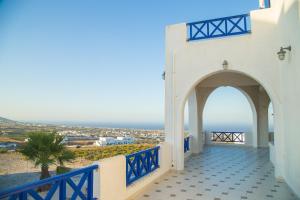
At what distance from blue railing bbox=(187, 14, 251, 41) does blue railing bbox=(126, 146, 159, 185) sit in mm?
3808

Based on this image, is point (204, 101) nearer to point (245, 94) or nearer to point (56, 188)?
point (245, 94)

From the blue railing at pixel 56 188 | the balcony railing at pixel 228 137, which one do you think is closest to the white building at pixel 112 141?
the balcony railing at pixel 228 137

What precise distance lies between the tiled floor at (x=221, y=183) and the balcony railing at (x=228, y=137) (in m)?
4.89

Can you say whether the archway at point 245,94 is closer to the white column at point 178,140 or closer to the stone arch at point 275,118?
the stone arch at point 275,118

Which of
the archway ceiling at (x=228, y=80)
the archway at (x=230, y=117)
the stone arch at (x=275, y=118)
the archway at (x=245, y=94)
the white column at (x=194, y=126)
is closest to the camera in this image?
the stone arch at (x=275, y=118)

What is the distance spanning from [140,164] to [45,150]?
234 inches

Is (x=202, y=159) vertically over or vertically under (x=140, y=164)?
under

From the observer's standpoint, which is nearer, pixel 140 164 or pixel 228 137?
pixel 140 164

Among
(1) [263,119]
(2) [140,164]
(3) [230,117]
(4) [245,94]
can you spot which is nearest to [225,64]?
(2) [140,164]

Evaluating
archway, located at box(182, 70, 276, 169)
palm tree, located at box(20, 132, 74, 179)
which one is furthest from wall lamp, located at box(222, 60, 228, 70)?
palm tree, located at box(20, 132, 74, 179)

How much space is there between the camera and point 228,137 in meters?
13.3

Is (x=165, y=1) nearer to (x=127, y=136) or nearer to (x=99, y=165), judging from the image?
(x=127, y=136)

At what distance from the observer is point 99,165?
373 cm

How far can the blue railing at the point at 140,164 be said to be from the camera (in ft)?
15.6
